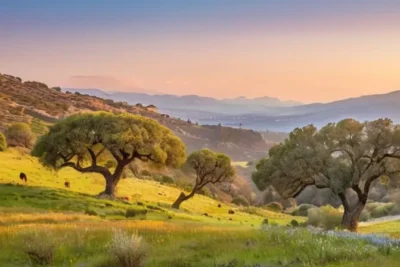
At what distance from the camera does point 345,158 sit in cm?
3922

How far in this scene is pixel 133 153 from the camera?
46.3 m

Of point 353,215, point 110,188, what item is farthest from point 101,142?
point 353,215

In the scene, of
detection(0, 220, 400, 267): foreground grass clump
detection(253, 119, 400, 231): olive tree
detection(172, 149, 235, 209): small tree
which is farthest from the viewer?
detection(172, 149, 235, 209): small tree

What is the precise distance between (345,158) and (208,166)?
18481mm

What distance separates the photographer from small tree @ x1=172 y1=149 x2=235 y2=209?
53312mm

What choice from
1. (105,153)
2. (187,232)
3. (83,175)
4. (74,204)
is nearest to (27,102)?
(83,175)

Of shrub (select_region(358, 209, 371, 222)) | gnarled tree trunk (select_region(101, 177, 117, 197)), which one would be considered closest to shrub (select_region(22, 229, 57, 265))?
gnarled tree trunk (select_region(101, 177, 117, 197))

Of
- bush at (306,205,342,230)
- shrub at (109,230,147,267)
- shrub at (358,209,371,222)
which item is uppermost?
shrub at (109,230,147,267)

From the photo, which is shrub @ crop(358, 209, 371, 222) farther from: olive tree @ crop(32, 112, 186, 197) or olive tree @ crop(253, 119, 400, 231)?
olive tree @ crop(32, 112, 186, 197)

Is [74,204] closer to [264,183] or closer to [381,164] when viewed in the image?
[264,183]

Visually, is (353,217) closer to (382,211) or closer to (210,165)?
(210,165)

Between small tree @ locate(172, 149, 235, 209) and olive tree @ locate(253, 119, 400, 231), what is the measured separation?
1341 centimetres

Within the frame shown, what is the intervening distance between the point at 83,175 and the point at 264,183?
2853cm

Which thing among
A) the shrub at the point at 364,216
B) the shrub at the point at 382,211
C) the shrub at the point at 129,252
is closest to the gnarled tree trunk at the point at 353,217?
the shrub at the point at 364,216
